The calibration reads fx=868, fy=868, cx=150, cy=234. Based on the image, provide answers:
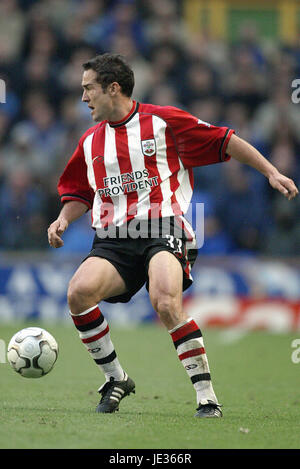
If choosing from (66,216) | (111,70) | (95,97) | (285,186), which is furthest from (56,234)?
(285,186)

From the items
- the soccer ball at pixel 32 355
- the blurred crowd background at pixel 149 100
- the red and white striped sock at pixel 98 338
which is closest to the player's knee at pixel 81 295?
the red and white striped sock at pixel 98 338

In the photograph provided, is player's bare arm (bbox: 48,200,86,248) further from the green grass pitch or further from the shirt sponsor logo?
the green grass pitch

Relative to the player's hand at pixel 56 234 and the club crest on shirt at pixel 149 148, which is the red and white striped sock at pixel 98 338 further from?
the club crest on shirt at pixel 149 148

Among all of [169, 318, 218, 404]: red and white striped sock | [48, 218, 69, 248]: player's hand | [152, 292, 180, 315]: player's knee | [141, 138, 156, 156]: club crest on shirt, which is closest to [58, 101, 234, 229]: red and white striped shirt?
[141, 138, 156, 156]: club crest on shirt

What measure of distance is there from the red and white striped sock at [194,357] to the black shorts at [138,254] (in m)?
0.41

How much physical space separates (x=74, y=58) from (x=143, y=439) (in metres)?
10.0

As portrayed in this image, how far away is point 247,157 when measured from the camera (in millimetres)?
5180

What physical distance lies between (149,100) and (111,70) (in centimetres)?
724

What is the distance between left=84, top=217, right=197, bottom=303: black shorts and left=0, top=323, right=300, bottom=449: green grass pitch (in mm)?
791

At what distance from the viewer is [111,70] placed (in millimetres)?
5391

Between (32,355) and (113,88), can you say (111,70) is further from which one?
(32,355)

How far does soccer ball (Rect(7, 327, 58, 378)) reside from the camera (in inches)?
213

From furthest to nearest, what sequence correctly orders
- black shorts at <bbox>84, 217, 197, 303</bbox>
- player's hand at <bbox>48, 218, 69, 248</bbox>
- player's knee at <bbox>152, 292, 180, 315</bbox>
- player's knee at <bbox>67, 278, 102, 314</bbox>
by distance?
player's hand at <bbox>48, 218, 69, 248</bbox>
black shorts at <bbox>84, 217, 197, 303</bbox>
player's knee at <bbox>67, 278, 102, 314</bbox>
player's knee at <bbox>152, 292, 180, 315</bbox>

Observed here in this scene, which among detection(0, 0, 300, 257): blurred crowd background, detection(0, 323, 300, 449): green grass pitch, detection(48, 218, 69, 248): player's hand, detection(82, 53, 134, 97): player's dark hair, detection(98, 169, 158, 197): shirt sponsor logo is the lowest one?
detection(0, 323, 300, 449): green grass pitch
